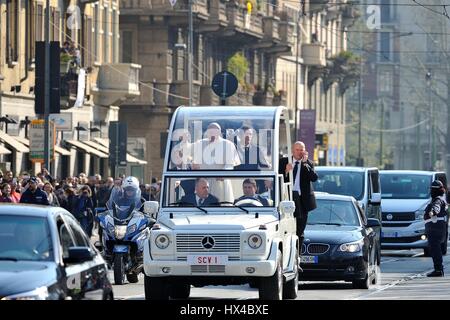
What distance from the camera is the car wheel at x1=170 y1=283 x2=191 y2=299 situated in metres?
22.0

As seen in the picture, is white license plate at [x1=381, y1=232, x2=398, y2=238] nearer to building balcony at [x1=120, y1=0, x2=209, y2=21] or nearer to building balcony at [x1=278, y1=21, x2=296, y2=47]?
building balcony at [x1=120, y1=0, x2=209, y2=21]

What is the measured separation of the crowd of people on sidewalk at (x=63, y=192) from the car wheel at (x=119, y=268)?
9.01ft

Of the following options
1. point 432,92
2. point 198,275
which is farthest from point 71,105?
point 432,92

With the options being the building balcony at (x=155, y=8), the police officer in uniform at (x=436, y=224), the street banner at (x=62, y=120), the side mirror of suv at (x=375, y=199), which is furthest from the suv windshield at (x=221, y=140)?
the building balcony at (x=155, y=8)

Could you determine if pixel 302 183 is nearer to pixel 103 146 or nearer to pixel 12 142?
pixel 12 142

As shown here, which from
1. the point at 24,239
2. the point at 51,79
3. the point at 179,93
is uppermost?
the point at 179,93

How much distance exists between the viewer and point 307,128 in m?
79.8

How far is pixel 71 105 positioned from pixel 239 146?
3394 cm

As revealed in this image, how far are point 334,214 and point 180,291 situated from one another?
5.63 m

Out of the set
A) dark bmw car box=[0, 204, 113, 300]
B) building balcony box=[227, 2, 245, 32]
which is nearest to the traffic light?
dark bmw car box=[0, 204, 113, 300]

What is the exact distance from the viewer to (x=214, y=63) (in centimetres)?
7944

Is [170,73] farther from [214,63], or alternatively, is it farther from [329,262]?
[329,262]

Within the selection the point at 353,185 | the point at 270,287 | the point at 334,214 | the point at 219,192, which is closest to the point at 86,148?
the point at 353,185
